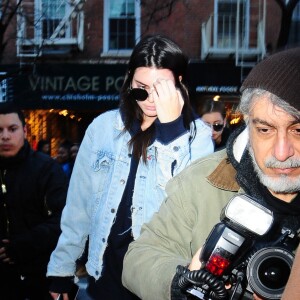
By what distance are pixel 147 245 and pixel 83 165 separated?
1056mm

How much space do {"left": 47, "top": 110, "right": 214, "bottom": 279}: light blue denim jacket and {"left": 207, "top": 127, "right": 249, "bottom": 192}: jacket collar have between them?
2.13 feet

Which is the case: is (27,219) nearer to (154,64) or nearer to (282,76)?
(154,64)

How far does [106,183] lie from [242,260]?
4.22ft

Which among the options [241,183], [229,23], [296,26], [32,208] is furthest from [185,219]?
[296,26]

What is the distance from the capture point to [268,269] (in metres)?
1.59

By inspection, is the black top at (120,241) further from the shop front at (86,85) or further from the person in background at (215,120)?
the shop front at (86,85)

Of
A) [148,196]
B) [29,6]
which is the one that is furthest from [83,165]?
[29,6]

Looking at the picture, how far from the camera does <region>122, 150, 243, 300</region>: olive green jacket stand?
1934 millimetres

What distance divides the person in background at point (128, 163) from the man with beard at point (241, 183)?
638 millimetres

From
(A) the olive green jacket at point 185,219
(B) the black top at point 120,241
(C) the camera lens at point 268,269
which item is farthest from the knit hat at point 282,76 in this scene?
(B) the black top at point 120,241

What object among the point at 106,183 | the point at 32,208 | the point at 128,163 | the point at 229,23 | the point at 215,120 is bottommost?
the point at 32,208

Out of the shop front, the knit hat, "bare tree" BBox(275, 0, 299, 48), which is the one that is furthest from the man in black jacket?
the shop front

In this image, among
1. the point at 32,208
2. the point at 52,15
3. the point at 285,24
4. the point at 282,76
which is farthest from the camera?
the point at 52,15

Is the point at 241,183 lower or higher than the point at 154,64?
lower
